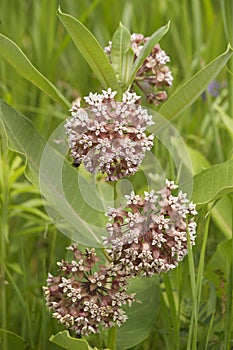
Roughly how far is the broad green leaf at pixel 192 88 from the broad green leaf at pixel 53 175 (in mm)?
229

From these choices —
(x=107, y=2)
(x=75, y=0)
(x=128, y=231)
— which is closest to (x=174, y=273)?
(x=128, y=231)

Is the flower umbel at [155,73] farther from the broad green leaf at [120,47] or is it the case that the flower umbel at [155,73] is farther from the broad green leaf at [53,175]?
the broad green leaf at [53,175]

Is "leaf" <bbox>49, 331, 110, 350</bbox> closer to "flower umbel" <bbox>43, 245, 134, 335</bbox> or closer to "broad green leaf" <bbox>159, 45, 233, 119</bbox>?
"flower umbel" <bbox>43, 245, 134, 335</bbox>

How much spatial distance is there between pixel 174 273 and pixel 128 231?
1.52ft

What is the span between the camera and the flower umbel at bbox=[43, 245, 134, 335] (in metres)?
1.16

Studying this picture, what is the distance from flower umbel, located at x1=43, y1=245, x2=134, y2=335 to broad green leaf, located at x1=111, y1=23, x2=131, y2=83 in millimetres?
356

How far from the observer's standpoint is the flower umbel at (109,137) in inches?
43.4

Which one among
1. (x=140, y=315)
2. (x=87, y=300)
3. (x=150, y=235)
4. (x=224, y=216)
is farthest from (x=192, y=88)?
(x=224, y=216)

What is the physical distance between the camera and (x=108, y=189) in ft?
5.68

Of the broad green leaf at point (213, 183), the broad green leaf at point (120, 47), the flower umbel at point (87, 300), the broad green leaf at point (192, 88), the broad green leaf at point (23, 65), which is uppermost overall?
the broad green leaf at point (120, 47)

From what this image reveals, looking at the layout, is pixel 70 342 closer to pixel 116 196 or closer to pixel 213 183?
pixel 116 196

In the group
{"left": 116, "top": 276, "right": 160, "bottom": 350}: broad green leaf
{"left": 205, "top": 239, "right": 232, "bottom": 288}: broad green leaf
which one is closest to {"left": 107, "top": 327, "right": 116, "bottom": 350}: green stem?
{"left": 116, "top": 276, "right": 160, "bottom": 350}: broad green leaf

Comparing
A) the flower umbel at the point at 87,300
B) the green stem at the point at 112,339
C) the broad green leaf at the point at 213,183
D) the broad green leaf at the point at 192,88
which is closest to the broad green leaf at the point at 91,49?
the broad green leaf at the point at 192,88

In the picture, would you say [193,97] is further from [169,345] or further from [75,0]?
[75,0]
